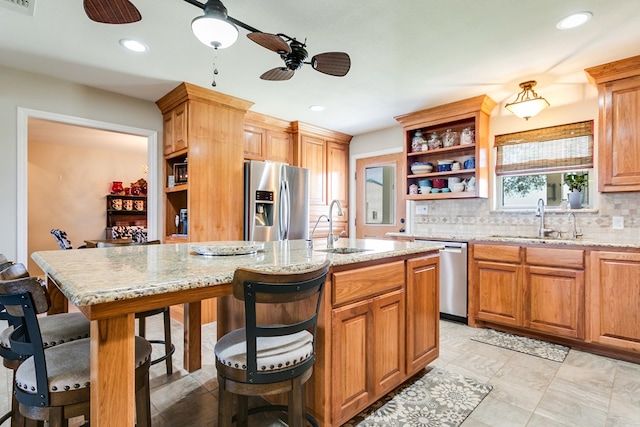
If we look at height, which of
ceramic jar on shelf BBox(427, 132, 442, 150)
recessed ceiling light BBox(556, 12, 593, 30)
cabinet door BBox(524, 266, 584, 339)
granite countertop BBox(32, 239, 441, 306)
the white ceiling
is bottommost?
cabinet door BBox(524, 266, 584, 339)

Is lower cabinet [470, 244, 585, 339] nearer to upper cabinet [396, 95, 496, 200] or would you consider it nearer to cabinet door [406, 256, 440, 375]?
upper cabinet [396, 95, 496, 200]

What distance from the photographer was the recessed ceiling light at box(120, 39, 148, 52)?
2.46 m

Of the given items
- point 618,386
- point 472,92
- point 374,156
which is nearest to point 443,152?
point 472,92

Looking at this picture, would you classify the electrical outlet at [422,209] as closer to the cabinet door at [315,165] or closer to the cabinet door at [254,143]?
the cabinet door at [315,165]

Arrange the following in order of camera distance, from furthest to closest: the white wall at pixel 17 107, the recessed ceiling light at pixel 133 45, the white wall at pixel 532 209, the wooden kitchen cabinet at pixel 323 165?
the wooden kitchen cabinet at pixel 323 165, the white wall at pixel 532 209, the white wall at pixel 17 107, the recessed ceiling light at pixel 133 45

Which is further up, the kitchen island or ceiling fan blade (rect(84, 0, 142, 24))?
ceiling fan blade (rect(84, 0, 142, 24))

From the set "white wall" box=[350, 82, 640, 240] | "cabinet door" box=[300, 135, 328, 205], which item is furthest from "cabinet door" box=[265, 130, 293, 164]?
"white wall" box=[350, 82, 640, 240]

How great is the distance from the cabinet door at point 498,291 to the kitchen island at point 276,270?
1148mm

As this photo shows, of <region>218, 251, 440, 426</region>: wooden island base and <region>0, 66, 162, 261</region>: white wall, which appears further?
<region>0, 66, 162, 261</region>: white wall

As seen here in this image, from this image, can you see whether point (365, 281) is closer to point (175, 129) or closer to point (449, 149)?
point (449, 149)

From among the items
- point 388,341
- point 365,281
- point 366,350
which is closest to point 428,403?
point 388,341

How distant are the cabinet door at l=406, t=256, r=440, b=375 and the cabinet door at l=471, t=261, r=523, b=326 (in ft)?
3.72

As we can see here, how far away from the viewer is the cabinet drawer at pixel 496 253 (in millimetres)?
3043

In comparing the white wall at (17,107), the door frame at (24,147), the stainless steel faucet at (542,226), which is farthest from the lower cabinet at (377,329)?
the white wall at (17,107)
